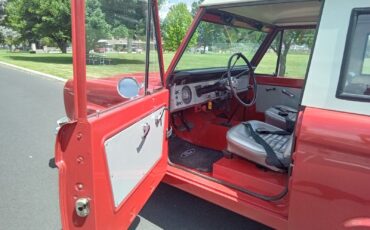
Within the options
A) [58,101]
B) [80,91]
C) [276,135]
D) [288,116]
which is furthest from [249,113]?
[58,101]

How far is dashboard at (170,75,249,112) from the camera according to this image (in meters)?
2.97

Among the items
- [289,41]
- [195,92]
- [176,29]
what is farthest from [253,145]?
[289,41]

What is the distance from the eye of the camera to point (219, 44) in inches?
136

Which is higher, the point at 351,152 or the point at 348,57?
the point at 348,57

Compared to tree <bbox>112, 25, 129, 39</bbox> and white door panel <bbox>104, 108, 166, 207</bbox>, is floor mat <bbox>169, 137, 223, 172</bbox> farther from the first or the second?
tree <bbox>112, 25, 129, 39</bbox>

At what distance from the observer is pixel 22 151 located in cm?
421

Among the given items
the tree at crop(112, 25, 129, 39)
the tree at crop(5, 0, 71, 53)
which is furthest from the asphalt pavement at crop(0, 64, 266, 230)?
the tree at crop(5, 0, 71, 53)

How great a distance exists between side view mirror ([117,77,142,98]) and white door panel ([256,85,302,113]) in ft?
7.96

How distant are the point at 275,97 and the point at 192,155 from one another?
157cm

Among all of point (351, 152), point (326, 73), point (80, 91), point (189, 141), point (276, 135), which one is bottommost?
point (189, 141)

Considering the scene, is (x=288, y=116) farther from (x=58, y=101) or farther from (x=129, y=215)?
(x=58, y=101)

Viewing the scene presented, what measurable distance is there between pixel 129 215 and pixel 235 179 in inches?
37.0

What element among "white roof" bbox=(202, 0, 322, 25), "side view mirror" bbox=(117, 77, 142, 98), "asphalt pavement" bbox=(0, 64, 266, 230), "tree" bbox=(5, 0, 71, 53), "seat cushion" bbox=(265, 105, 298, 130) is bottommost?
"asphalt pavement" bbox=(0, 64, 266, 230)

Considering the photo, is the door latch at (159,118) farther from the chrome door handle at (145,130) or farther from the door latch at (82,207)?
the door latch at (82,207)
